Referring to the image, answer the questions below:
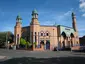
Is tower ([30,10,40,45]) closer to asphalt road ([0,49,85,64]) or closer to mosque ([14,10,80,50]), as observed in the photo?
mosque ([14,10,80,50])

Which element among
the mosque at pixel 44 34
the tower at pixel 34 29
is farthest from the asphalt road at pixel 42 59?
the mosque at pixel 44 34

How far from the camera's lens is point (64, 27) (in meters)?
87.7

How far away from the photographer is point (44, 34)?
82312 millimetres

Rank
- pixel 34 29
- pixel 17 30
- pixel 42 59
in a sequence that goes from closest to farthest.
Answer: pixel 42 59
pixel 34 29
pixel 17 30

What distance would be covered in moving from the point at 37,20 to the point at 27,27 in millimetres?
6931

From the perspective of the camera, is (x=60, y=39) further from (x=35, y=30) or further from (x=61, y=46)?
(x=35, y=30)

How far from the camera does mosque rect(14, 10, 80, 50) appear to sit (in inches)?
3118

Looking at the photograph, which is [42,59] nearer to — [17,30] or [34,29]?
[34,29]

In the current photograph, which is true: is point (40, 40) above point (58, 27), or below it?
below

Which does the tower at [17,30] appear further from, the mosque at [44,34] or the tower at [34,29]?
the tower at [34,29]

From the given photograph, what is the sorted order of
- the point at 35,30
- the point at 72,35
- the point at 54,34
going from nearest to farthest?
the point at 35,30 < the point at 54,34 < the point at 72,35

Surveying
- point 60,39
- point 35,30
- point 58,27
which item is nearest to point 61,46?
point 60,39

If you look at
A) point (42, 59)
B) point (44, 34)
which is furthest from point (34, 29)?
point (42, 59)

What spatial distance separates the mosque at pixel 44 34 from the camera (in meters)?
79.2
